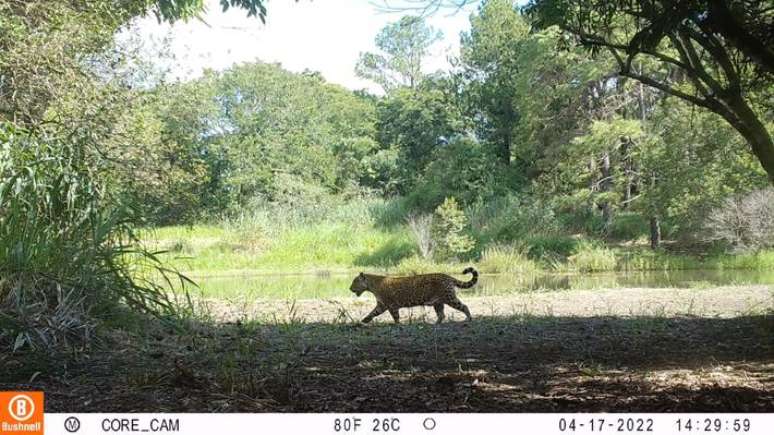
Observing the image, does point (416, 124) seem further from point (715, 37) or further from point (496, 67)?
point (715, 37)

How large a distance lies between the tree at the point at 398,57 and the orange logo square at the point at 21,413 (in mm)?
6892

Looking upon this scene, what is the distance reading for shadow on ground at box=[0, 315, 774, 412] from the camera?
2529mm

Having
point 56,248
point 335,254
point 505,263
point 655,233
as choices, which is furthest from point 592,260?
point 56,248

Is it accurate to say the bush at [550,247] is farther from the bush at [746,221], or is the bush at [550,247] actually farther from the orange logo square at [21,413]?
the orange logo square at [21,413]

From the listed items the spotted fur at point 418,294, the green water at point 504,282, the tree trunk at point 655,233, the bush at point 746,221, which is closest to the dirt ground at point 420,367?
the spotted fur at point 418,294

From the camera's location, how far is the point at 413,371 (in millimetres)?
3111

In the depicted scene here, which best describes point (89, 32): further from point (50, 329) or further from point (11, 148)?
point (50, 329)

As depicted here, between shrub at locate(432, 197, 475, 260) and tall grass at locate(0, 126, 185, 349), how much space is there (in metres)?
8.81

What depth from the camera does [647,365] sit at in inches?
130

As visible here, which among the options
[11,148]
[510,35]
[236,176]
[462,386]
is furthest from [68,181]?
[510,35]

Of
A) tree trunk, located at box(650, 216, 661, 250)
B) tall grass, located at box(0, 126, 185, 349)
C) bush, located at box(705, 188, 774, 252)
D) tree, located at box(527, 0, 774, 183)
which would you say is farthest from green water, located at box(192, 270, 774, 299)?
tree, located at box(527, 0, 774, 183)

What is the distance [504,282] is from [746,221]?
4.89m

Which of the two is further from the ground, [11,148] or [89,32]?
[89,32]

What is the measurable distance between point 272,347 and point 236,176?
8169 millimetres
